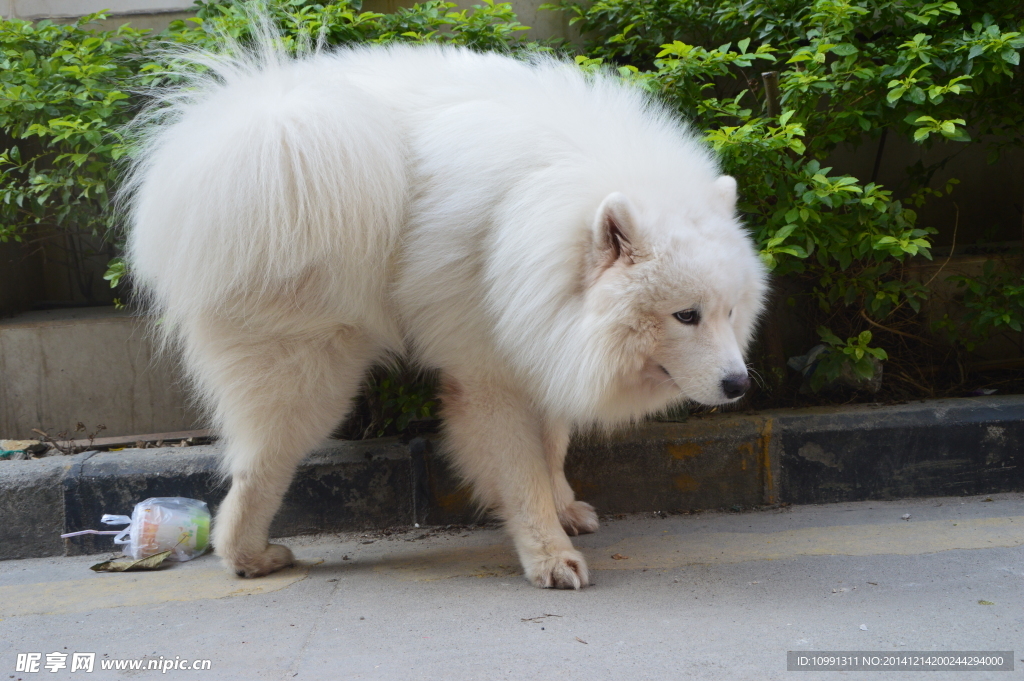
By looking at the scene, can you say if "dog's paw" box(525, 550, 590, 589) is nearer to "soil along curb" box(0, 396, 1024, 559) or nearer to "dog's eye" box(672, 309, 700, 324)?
"soil along curb" box(0, 396, 1024, 559)

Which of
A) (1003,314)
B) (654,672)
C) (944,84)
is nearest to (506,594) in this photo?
(654,672)

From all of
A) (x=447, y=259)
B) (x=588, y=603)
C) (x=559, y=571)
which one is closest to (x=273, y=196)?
(x=447, y=259)

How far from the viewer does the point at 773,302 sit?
4074 millimetres

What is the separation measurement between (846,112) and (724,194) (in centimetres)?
106

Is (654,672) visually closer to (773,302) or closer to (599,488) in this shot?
(599,488)

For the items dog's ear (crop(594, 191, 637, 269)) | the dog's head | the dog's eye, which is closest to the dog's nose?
the dog's head

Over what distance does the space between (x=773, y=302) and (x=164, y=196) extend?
2896 mm

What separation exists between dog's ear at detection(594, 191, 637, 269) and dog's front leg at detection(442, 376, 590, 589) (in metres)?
0.69

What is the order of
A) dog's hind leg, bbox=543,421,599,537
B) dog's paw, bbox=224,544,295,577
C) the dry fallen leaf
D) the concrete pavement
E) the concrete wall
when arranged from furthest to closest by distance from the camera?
the concrete wall, dog's hind leg, bbox=543,421,599,537, the dry fallen leaf, dog's paw, bbox=224,544,295,577, the concrete pavement

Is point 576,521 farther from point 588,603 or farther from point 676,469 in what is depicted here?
point 588,603

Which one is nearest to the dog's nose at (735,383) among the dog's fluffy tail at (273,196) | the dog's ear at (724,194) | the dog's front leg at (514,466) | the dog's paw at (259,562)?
the dog's ear at (724,194)

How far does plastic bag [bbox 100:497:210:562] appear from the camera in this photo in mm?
3293

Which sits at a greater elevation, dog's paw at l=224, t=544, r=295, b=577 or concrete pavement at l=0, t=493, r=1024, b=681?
dog's paw at l=224, t=544, r=295, b=577

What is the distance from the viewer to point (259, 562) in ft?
10.1
